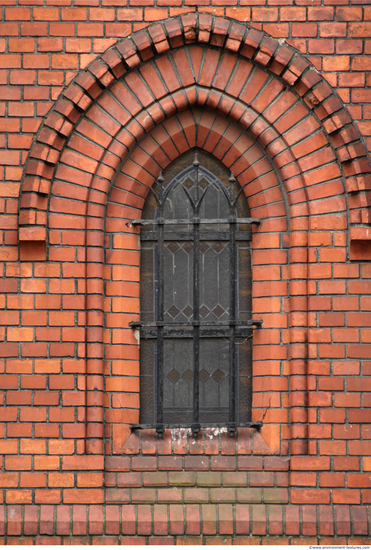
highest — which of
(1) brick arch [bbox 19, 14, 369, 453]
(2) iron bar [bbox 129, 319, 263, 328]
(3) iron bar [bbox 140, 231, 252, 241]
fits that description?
(1) brick arch [bbox 19, 14, 369, 453]

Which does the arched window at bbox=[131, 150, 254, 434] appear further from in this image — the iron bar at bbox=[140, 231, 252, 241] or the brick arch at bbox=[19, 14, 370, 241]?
the brick arch at bbox=[19, 14, 370, 241]

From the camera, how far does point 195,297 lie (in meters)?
3.34

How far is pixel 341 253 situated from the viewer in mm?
3262

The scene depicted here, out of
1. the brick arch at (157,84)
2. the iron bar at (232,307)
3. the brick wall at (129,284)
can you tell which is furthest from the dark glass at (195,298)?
the brick arch at (157,84)

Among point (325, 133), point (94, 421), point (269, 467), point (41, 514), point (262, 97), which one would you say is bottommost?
point (41, 514)

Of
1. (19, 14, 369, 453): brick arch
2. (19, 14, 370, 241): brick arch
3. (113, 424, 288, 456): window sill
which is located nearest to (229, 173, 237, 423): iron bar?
(113, 424, 288, 456): window sill

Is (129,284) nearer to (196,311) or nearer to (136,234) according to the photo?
(136,234)

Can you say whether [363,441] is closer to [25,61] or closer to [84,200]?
[84,200]

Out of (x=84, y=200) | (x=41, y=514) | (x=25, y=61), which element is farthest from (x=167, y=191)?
(x=41, y=514)

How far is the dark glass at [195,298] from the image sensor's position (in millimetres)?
3359

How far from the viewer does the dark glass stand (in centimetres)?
336

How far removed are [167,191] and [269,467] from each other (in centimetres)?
170

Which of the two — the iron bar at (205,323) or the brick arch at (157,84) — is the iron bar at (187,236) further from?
the brick arch at (157,84)

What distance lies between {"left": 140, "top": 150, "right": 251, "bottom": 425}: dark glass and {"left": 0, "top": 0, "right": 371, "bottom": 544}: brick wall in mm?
127
